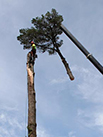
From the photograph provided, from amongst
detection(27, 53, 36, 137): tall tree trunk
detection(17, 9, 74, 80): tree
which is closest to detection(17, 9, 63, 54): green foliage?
detection(17, 9, 74, 80): tree

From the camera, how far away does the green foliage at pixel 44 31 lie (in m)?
13.1

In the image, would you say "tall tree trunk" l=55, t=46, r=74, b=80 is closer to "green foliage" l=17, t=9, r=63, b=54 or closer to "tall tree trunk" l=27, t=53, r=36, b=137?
"green foliage" l=17, t=9, r=63, b=54

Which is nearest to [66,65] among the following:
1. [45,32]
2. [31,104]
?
[45,32]

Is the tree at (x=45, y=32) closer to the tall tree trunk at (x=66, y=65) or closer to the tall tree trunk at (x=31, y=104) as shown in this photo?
the tall tree trunk at (x=66, y=65)

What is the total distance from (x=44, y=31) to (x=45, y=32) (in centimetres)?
11

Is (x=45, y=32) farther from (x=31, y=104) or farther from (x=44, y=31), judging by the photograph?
(x=31, y=104)

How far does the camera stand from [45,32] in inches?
522

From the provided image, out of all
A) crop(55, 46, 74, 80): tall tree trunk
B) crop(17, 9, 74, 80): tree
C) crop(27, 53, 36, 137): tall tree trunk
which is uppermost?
crop(17, 9, 74, 80): tree

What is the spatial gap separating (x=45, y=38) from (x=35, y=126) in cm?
823

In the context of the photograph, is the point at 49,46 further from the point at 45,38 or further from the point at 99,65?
the point at 99,65

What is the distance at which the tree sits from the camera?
13.0 meters

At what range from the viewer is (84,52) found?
7.66 meters

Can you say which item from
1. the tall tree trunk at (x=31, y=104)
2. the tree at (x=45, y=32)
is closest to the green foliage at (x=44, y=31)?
the tree at (x=45, y=32)

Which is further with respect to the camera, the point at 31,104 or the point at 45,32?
the point at 45,32
